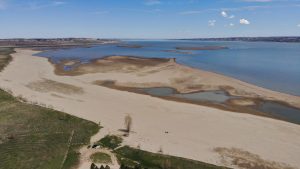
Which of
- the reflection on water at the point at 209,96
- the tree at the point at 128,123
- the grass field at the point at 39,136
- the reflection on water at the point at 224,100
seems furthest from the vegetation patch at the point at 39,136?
the reflection on water at the point at 209,96

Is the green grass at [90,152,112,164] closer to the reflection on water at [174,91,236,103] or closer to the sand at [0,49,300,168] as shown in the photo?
the sand at [0,49,300,168]

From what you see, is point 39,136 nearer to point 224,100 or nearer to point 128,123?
point 128,123

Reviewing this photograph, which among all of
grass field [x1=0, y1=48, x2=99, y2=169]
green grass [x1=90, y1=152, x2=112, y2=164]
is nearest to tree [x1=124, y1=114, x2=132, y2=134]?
grass field [x1=0, y1=48, x2=99, y2=169]

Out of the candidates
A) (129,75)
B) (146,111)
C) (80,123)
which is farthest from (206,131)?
(129,75)


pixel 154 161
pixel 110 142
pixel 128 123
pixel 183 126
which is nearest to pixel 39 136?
pixel 110 142

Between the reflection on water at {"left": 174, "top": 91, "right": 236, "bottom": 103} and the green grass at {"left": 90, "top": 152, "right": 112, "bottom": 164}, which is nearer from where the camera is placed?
the green grass at {"left": 90, "top": 152, "right": 112, "bottom": 164}
